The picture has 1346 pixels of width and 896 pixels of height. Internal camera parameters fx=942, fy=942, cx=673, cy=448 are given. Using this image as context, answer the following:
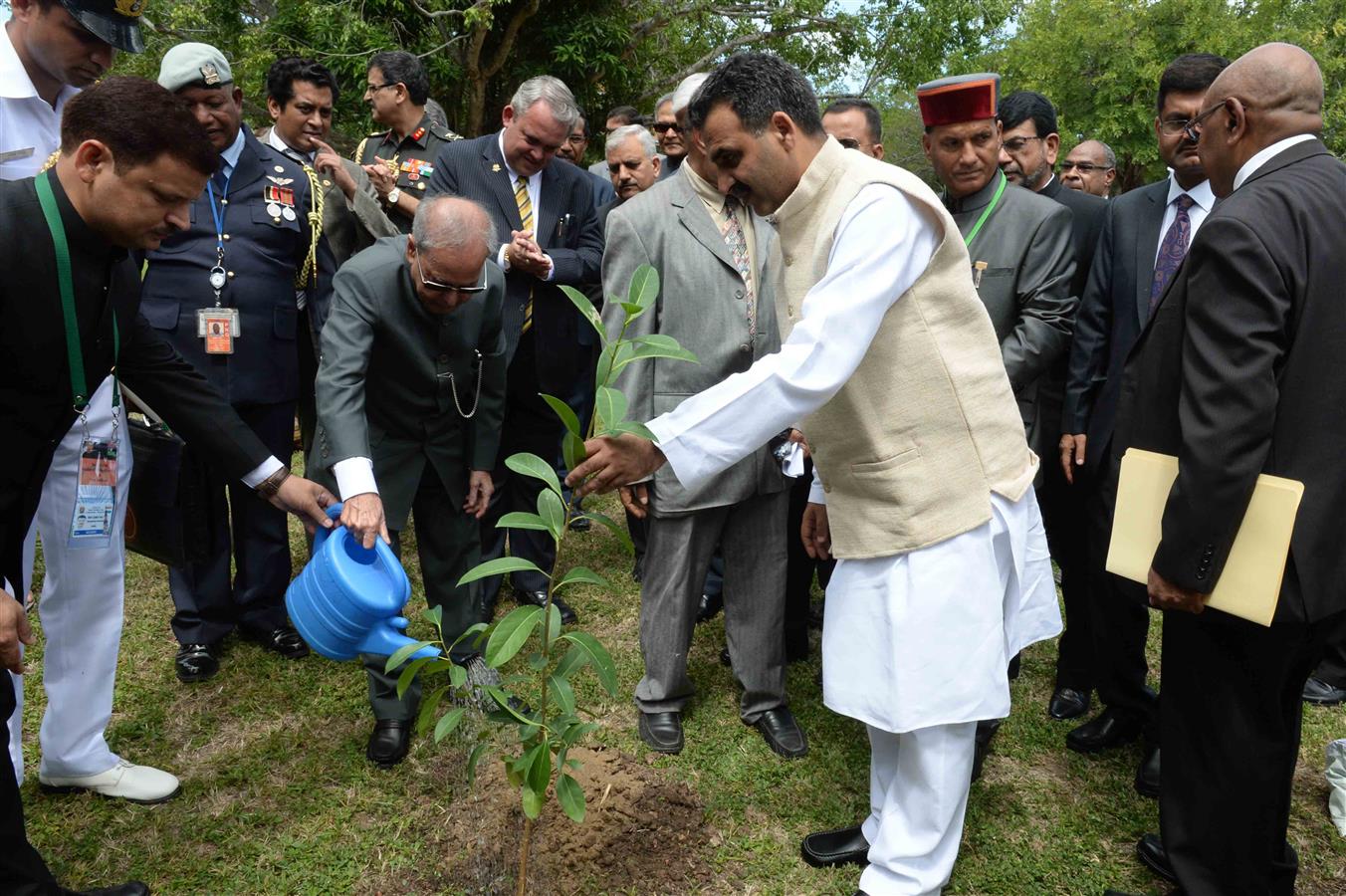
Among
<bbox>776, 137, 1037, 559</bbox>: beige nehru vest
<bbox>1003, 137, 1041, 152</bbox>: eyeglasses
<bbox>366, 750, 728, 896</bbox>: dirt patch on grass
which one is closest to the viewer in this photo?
<bbox>776, 137, 1037, 559</bbox>: beige nehru vest

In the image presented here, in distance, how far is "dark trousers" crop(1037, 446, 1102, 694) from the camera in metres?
3.47

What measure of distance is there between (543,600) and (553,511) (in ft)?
8.19

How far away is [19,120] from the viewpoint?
8.97 ft

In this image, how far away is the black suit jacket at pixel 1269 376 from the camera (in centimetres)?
194

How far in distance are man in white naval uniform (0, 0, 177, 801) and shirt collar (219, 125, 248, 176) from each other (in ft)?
2.36

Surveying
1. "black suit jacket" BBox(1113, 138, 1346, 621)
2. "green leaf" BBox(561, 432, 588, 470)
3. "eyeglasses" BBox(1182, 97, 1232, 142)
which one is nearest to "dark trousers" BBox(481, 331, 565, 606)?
"green leaf" BBox(561, 432, 588, 470)

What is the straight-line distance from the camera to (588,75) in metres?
14.0

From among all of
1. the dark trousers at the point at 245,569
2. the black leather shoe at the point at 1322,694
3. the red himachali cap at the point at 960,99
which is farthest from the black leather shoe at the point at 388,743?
the black leather shoe at the point at 1322,694

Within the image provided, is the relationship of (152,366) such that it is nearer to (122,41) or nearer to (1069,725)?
(122,41)

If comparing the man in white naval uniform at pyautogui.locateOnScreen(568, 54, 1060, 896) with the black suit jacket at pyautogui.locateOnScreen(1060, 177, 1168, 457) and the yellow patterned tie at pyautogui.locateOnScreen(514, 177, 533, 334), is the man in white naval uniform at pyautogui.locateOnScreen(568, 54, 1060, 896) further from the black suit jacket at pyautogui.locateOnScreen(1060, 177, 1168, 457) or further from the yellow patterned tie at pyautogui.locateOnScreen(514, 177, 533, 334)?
the yellow patterned tie at pyautogui.locateOnScreen(514, 177, 533, 334)

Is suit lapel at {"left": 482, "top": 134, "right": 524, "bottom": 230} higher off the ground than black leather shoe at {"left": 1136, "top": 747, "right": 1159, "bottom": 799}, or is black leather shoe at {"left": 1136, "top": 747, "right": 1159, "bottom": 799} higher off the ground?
suit lapel at {"left": 482, "top": 134, "right": 524, "bottom": 230}

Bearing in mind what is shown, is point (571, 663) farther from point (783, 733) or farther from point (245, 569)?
point (245, 569)

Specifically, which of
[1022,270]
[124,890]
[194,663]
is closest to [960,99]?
[1022,270]

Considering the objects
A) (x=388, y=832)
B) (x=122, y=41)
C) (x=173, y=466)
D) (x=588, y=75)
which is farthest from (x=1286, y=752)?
(x=588, y=75)
